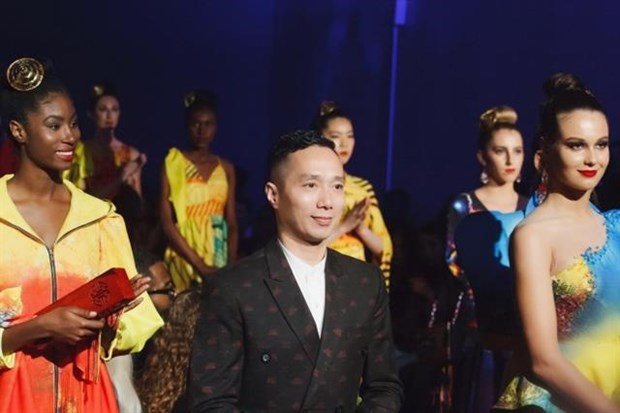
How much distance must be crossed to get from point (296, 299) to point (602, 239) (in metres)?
0.80

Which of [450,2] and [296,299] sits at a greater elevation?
[450,2]

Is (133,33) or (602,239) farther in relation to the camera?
(133,33)

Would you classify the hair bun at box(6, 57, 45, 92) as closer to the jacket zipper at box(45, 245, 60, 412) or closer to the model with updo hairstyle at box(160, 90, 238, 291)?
the jacket zipper at box(45, 245, 60, 412)

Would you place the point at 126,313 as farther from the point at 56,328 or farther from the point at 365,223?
the point at 365,223

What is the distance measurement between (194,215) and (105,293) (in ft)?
10.6

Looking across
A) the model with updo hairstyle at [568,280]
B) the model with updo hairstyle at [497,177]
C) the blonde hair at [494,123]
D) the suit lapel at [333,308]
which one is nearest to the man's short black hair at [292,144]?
the suit lapel at [333,308]

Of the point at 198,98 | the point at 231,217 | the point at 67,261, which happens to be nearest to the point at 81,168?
the point at 198,98

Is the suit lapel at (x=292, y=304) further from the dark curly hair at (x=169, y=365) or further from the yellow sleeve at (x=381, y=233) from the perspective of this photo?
the yellow sleeve at (x=381, y=233)

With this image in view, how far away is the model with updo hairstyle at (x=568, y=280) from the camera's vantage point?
303cm

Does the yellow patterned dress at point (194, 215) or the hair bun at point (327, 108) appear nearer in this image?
the hair bun at point (327, 108)

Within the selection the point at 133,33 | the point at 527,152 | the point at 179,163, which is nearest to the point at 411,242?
the point at 527,152

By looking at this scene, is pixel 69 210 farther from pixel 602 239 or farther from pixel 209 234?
pixel 209 234

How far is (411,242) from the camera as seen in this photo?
270 inches

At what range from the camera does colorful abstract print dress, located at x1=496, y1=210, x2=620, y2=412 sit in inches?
122
